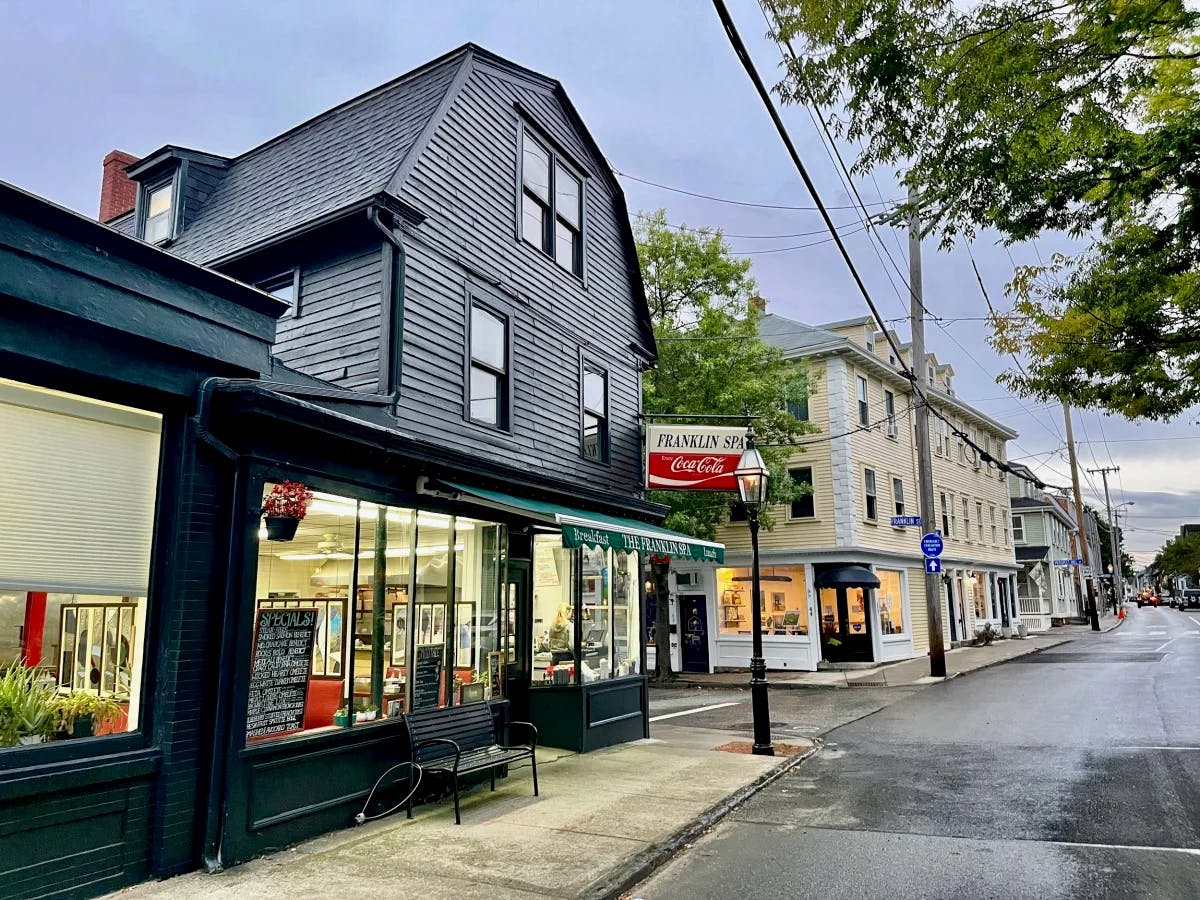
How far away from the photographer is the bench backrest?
25.4 ft

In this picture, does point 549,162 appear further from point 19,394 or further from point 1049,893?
point 1049,893

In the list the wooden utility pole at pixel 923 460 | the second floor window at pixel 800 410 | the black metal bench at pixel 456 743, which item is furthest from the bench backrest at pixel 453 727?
the second floor window at pixel 800 410

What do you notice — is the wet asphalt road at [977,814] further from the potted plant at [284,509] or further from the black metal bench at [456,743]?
the potted plant at [284,509]

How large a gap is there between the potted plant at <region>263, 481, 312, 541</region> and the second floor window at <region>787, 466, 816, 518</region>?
65.9ft

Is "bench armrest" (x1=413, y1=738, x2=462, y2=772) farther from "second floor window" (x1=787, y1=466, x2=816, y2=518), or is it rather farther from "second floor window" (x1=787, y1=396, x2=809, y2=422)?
"second floor window" (x1=787, y1=396, x2=809, y2=422)

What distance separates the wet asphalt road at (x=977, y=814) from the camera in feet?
19.2

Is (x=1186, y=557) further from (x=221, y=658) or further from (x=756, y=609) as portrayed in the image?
(x=221, y=658)

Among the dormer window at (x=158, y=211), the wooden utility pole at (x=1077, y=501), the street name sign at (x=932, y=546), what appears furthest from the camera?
the wooden utility pole at (x=1077, y=501)

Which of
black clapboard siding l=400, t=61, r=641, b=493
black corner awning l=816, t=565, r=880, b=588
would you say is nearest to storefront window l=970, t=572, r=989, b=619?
black corner awning l=816, t=565, r=880, b=588

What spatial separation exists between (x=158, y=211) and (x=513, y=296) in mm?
6026

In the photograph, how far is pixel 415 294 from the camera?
29.9 ft

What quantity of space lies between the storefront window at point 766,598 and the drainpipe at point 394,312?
18309 mm

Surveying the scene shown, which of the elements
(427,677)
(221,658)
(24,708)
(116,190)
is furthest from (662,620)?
(24,708)

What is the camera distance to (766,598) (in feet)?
83.4
